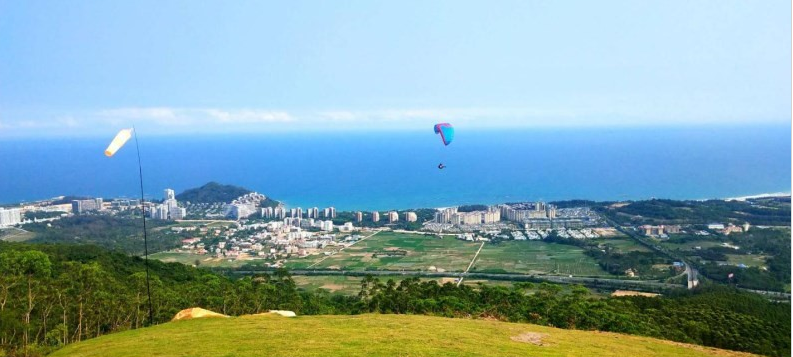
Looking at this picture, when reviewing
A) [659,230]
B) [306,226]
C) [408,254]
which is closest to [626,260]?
[659,230]

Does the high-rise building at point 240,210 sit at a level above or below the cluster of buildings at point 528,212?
above

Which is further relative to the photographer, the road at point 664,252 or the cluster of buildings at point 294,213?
the cluster of buildings at point 294,213

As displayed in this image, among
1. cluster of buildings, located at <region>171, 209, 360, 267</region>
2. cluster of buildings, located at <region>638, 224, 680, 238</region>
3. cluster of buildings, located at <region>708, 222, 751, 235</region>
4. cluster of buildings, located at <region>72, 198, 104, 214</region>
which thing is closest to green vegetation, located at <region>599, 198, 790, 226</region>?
cluster of buildings, located at <region>708, 222, 751, 235</region>

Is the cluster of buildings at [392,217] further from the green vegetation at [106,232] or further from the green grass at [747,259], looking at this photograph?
the green grass at [747,259]

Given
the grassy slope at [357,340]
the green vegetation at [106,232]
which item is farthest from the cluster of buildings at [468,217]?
the grassy slope at [357,340]

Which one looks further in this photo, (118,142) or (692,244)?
(692,244)

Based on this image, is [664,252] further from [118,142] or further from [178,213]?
[178,213]
